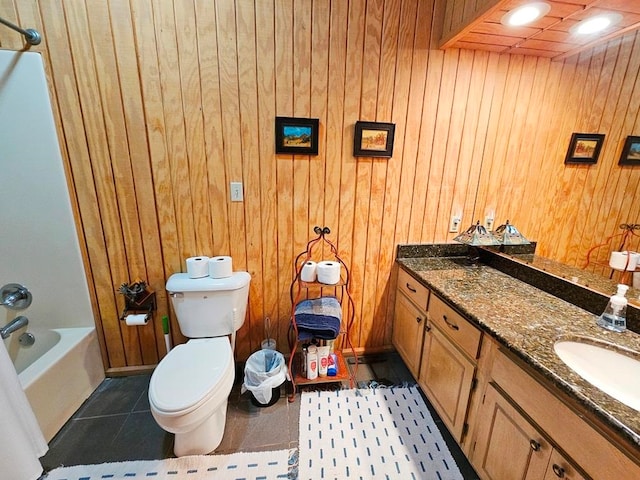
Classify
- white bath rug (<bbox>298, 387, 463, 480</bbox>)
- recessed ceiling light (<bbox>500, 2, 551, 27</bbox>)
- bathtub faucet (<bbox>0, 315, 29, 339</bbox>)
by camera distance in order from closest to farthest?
recessed ceiling light (<bbox>500, 2, 551, 27</bbox>)
white bath rug (<bbox>298, 387, 463, 480</bbox>)
bathtub faucet (<bbox>0, 315, 29, 339</bbox>)

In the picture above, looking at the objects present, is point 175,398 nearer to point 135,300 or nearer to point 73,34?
point 135,300

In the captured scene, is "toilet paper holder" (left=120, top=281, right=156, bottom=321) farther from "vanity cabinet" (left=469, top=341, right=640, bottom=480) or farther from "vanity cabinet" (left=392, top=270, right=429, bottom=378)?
"vanity cabinet" (left=469, top=341, right=640, bottom=480)

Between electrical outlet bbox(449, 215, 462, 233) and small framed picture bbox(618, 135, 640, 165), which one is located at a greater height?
small framed picture bbox(618, 135, 640, 165)

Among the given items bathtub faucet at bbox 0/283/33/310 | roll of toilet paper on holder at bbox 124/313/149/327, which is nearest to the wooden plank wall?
roll of toilet paper on holder at bbox 124/313/149/327

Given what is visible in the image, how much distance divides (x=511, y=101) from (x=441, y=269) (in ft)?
3.79

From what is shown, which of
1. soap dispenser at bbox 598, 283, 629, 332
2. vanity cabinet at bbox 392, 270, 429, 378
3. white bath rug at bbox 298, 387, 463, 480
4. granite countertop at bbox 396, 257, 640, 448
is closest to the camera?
granite countertop at bbox 396, 257, 640, 448

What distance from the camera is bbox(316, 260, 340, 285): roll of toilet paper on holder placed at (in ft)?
5.55

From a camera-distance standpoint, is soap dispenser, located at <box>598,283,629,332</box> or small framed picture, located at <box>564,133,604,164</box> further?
small framed picture, located at <box>564,133,604,164</box>

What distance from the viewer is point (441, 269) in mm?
1771

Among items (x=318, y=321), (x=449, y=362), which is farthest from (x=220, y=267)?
(x=449, y=362)

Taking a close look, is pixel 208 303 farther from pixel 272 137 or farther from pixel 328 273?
pixel 272 137

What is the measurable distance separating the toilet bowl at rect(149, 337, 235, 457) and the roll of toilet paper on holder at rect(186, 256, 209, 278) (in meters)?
0.40

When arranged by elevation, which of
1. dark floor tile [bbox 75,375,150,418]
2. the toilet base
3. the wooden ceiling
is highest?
the wooden ceiling

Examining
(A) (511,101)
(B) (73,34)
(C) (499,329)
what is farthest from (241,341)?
(A) (511,101)
